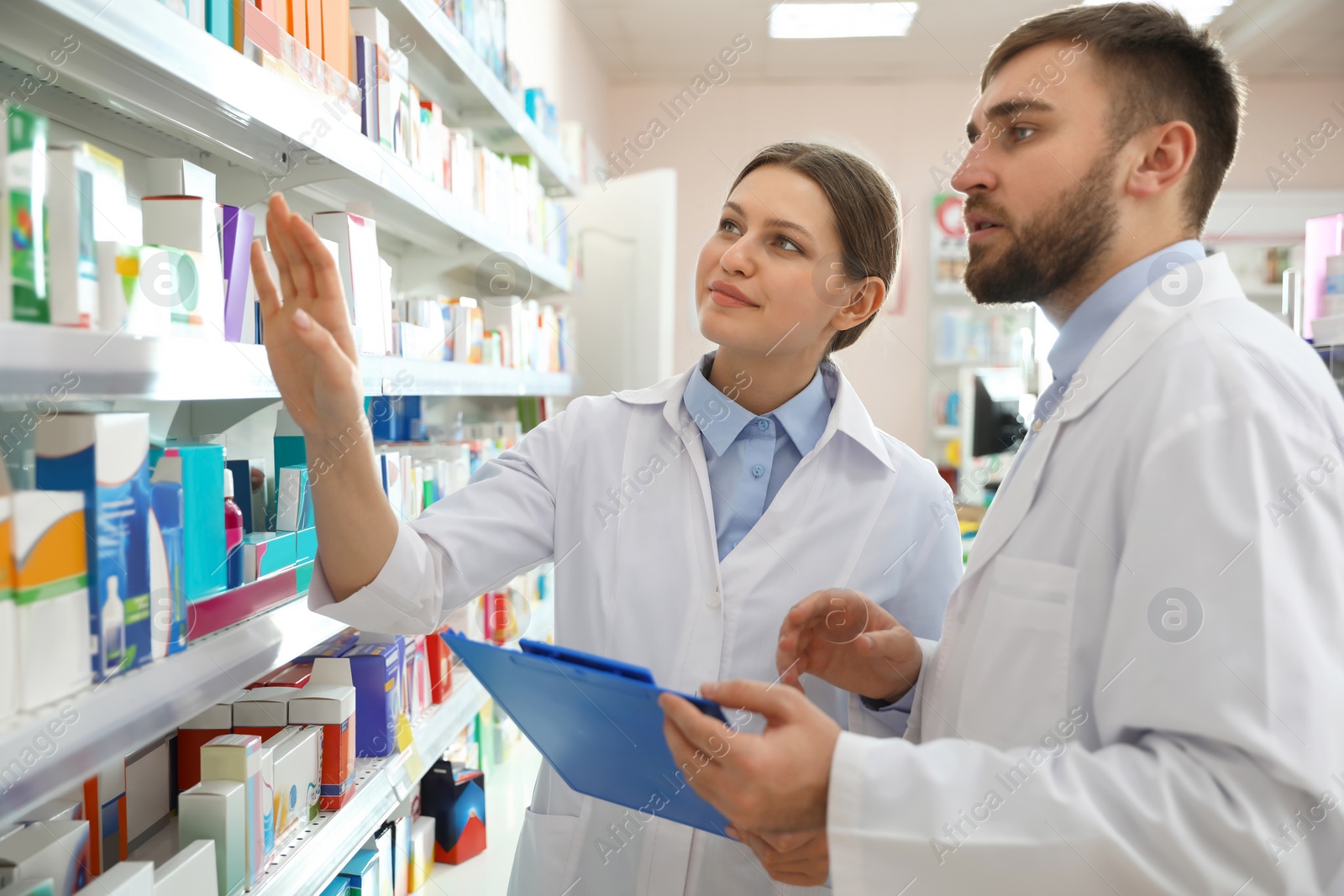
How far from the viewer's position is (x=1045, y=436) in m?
1.10

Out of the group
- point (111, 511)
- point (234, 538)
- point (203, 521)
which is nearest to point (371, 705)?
point (234, 538)

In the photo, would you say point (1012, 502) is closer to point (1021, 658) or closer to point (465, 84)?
point (1021, 658)

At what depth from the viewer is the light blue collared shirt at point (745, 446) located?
1.55 metres

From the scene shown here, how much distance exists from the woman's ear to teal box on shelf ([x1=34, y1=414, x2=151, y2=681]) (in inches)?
46.2

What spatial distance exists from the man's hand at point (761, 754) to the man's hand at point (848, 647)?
0.40 metres

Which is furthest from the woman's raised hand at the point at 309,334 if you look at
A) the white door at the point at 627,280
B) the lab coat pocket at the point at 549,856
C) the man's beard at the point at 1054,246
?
the white door at the point at 627,280

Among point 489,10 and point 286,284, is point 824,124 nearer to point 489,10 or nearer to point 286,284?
point 489,10

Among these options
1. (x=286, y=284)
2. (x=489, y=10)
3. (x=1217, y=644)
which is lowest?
(x=1217, y=644)

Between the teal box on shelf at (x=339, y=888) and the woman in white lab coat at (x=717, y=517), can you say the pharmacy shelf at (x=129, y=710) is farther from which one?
the teal box on shelf at (x=339, y=888)

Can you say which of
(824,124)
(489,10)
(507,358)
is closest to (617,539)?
(507,358)

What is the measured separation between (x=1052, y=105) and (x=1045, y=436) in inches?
17.0

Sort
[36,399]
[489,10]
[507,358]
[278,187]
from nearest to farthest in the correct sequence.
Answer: [36,399]
[278,187]
[489,10]
[507,358]

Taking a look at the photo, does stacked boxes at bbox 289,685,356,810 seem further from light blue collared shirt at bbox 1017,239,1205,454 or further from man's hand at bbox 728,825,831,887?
light blue collared shirt at bbox 1017,239,1205,454

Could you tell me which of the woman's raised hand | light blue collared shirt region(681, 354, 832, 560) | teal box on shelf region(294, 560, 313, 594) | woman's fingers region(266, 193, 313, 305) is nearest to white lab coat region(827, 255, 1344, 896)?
light blue collared shirt region(681, 354, 832, 560)
